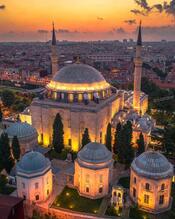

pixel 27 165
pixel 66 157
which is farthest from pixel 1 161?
pixel 66 157

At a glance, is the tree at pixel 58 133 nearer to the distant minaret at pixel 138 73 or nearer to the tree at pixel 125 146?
the tree at pixel 125 146

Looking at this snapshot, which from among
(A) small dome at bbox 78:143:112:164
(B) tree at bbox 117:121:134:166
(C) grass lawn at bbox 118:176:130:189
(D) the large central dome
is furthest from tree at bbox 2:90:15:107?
(C) grass lawn at bbox 118:176:130:189

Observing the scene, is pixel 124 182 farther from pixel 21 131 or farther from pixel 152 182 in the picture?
pixel 21 131

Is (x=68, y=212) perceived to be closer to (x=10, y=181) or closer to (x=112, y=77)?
(x=10, y=181)

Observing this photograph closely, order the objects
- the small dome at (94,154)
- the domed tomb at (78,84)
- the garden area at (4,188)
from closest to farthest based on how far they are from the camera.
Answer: the small dome at (94,154) → the garden area at (4,188) → the domed tomb at (78,84)

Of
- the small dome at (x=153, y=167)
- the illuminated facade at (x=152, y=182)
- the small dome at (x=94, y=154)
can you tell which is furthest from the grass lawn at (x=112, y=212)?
the small dome at (x=94, y=154)

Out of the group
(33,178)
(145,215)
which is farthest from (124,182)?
(33,178)
